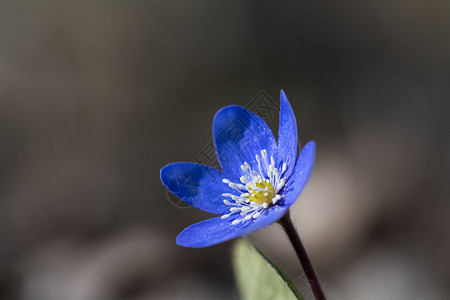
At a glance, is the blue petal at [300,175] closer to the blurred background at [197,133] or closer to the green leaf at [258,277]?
the green leaf at [258,277]

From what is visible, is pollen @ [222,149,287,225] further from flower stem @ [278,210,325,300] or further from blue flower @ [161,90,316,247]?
flower stem @ [278,210,325,300]

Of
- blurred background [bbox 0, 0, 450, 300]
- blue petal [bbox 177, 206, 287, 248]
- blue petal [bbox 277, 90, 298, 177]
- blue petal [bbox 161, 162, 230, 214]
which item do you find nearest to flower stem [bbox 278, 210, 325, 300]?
blue petal [bbox 177, 206, 287, 248]

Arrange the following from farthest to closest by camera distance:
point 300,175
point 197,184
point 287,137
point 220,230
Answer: point 197,184
point 287,137
point 220,230
point 300,175

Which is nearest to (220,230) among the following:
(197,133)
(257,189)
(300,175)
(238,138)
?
(257,189)

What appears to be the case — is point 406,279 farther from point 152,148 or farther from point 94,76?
point 94,76

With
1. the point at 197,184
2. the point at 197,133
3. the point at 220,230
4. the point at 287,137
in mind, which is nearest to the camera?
the point at 220,230

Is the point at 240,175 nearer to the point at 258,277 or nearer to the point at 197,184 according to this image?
the point at 197,184

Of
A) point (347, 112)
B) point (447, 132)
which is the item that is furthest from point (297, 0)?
point (447, 132)
